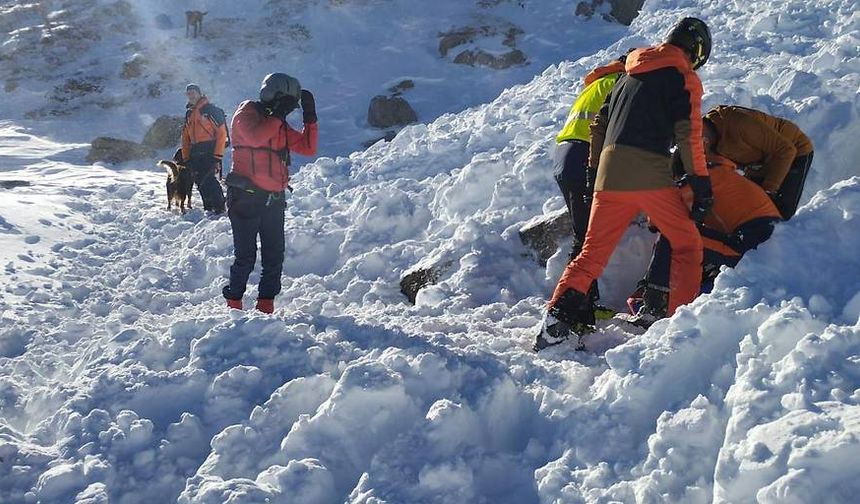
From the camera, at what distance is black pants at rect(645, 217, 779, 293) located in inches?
162

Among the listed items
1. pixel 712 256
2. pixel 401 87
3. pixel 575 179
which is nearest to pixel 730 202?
pixel 712 256

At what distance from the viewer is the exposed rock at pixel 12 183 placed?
44.1 feet

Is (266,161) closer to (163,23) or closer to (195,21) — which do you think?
(195,21)

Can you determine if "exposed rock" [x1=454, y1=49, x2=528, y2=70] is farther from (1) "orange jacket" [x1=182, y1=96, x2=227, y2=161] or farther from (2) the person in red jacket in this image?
(2) the person in red jacket

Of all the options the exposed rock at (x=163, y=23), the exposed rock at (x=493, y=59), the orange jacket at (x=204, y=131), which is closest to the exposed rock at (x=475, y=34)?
the exposed rock at (x=493, y=59)

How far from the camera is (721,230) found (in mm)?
4363

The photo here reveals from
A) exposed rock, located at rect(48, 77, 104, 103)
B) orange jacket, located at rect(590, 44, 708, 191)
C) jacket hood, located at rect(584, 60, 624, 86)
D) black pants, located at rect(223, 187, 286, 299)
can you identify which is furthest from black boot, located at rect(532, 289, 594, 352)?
exposed rock, located at rect(48, 77, 104, 103)

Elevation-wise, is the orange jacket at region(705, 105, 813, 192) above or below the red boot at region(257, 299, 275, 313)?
above

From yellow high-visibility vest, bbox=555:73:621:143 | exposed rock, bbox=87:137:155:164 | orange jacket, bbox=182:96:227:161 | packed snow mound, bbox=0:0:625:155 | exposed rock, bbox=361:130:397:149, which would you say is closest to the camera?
yellow high-visibility vest, bbox=555:73:621:143

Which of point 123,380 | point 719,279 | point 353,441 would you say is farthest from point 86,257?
point 719,279

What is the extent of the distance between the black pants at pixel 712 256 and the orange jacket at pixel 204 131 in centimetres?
736

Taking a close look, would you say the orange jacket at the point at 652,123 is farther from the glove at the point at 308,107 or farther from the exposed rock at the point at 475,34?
the exposed rock at the point at 475,34

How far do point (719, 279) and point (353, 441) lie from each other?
1904 mm

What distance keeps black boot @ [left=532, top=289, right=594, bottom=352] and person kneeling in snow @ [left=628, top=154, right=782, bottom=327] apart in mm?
448
